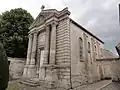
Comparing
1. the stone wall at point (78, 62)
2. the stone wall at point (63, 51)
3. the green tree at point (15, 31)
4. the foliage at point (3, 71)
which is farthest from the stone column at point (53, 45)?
the green tree at point (15, 31)

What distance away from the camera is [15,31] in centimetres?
1859

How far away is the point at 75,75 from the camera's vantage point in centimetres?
1052

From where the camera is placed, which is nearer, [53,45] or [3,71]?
[3,71]

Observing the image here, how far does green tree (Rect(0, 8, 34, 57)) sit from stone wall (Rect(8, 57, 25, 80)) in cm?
223

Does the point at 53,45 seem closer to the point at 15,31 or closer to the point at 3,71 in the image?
the point at 3,71

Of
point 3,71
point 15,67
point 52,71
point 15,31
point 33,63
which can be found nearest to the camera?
point 3,71

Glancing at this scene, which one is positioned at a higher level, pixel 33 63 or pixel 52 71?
pixel 33 63

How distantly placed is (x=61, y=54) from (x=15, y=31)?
11.7 m

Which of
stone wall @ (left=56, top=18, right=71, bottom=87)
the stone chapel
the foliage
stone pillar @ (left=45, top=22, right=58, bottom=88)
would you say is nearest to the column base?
the stone chapel

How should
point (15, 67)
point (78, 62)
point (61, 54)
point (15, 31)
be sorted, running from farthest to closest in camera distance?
point (15, 31) → point (15, 67) → point (78, 62) → point (61, 54)

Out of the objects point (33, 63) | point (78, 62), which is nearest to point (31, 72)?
point (33, 63)

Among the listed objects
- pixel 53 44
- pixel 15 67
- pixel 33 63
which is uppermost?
pixel 53 44

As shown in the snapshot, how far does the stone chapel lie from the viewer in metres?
10.1

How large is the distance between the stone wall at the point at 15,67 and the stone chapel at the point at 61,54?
8.04 ft
